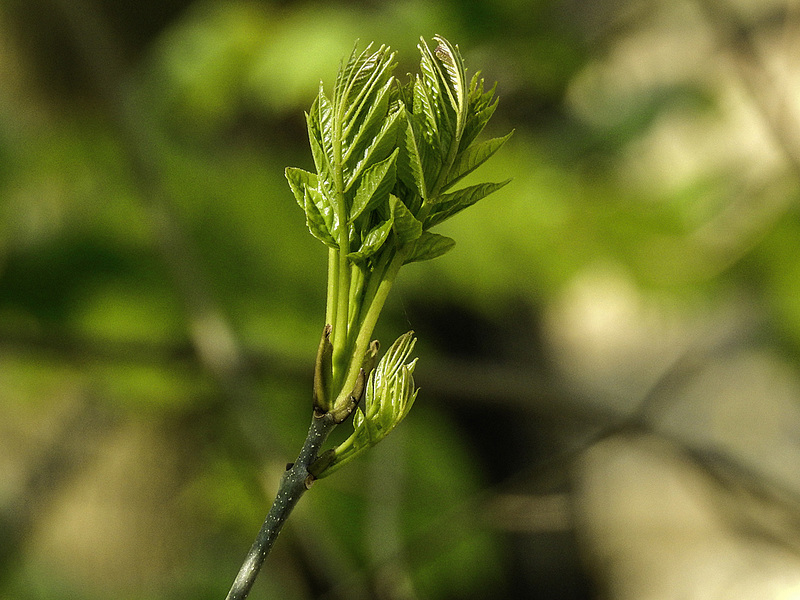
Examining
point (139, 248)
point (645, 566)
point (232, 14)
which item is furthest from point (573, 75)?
point (645, 566)

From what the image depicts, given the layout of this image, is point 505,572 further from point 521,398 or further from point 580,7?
point 580,7

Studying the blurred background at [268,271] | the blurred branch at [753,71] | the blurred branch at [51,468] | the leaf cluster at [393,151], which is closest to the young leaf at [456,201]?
the leaf cluster at [393,151]

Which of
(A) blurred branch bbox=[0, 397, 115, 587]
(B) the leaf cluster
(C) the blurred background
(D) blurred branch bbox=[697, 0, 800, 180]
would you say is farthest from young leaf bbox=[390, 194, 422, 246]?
(A) blurred branch bbox=[0, 397, 115, 587]

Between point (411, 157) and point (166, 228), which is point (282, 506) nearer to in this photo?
point (411, 157)

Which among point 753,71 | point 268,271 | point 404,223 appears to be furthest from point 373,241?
point 268,271

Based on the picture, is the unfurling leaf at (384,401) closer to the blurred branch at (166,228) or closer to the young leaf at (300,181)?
the young leaf at (300,181)

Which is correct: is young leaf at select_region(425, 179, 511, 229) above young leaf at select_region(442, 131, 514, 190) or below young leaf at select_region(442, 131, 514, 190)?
below

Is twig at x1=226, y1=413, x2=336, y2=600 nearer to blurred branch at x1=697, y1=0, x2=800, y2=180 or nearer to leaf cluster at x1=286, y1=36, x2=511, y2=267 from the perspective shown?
leaf cluster at x1=286, y1=36, x2=511, y2=267
